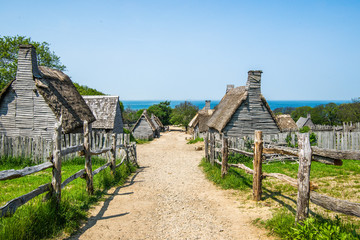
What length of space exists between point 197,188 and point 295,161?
7.59 meters

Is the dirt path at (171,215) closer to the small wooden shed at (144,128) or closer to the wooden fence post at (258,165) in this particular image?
the wooden fence post at (258,165)

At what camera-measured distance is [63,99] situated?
1611 centimetres

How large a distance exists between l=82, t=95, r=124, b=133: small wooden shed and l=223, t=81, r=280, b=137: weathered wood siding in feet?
41.7

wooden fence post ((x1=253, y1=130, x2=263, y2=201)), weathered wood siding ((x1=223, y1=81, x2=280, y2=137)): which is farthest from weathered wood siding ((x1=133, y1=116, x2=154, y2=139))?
wooden fence post ((x1=253, y1=130, x2=263, y2=201))

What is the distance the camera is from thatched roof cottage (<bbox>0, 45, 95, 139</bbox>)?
580 inches

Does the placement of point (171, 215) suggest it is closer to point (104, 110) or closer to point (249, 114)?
point (249, 114)

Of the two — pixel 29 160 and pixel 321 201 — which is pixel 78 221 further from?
pixel 29 160

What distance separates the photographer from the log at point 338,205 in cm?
383

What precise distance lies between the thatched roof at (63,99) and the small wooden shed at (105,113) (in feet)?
19.5

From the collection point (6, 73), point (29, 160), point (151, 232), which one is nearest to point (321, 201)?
point (151, 232)

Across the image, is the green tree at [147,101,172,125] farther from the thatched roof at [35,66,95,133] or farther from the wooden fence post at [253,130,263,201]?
the wooden fence post at [253,130,263,201]

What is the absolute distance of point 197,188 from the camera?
943cm

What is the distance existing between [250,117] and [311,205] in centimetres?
1178

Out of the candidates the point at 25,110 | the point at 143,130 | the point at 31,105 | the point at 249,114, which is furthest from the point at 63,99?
the point at 143,130
